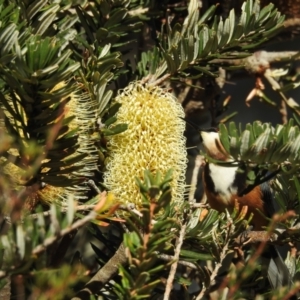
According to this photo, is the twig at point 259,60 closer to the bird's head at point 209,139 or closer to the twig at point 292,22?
the twig at point 292,22

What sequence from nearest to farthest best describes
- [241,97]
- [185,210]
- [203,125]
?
[185,210] < [203,125] < [241,97]

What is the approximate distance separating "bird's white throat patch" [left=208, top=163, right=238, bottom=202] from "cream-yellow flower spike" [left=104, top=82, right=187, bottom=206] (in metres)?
0.44

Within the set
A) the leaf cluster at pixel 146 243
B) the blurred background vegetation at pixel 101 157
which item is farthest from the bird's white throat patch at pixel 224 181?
the leaf cluster at pixel 146 243

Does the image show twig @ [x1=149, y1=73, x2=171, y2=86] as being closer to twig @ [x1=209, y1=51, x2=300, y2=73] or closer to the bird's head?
the bird's head

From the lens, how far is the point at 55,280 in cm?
80

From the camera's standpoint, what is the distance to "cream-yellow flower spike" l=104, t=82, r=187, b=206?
123 centimetres

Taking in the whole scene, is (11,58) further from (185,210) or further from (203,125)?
(203,125)

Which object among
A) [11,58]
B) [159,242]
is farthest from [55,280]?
[11,58]

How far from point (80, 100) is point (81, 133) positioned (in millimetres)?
60

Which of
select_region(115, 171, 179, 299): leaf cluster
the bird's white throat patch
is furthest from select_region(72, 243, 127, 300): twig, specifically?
the bird's white throat patch

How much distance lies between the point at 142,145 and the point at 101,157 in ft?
0.26

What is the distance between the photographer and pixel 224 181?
180 cm

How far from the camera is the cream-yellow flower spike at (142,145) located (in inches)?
48.6

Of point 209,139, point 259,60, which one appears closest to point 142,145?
point 209,139
